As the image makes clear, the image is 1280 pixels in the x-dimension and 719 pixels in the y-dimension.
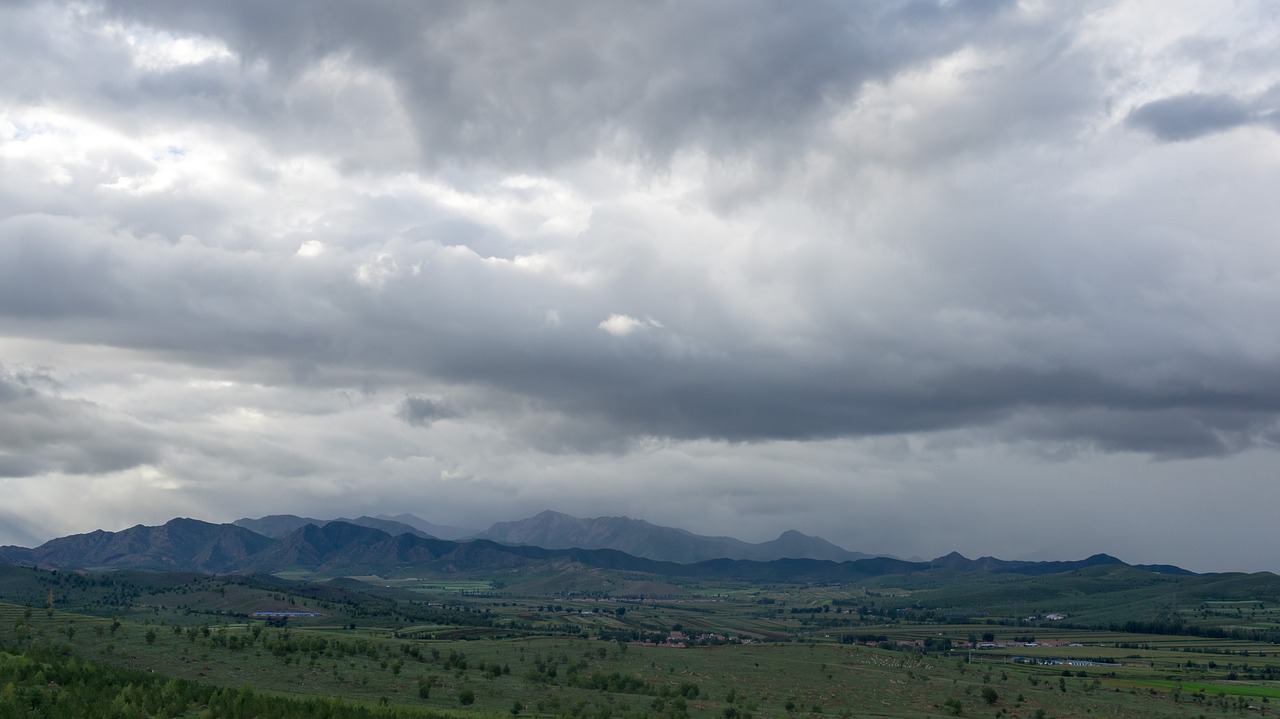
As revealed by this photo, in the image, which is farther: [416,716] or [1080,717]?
[1080,717]

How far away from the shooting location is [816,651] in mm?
180250

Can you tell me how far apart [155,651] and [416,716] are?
49.0 meters

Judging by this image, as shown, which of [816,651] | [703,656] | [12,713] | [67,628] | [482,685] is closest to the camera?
[12,713]

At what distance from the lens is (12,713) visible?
62.6 meters

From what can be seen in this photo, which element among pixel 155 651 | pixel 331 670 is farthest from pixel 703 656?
pixel 155 651

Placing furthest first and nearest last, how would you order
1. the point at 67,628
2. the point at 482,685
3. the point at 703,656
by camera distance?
the point at 703,656
the point at 67,628
the point at 482,685

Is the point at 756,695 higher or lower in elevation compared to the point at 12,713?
lower

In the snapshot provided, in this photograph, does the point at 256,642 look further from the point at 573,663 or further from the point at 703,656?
the point at 703,656

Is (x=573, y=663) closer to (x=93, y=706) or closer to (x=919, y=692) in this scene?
(x=919, y=692)

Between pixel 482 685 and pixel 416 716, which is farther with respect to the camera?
pixel 482 685

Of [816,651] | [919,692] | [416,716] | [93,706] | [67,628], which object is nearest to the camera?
[93,706]

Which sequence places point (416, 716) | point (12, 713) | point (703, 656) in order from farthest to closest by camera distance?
point (703, 656)
point (416, 716)
point (12, 713)

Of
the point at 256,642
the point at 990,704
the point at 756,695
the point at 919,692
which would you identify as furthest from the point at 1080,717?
the point at 256,642

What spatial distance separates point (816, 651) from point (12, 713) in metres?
141
